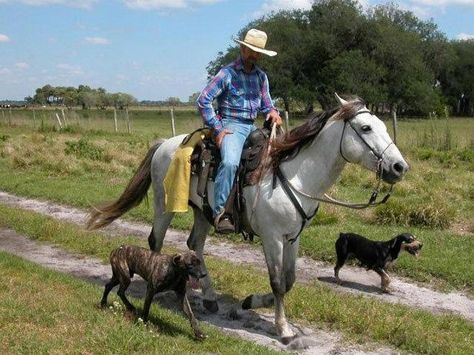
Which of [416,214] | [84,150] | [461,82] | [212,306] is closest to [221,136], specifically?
[212,306]

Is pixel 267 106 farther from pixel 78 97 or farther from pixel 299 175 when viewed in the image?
pixel 78 97

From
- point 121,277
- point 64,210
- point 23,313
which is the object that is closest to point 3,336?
point 23,313

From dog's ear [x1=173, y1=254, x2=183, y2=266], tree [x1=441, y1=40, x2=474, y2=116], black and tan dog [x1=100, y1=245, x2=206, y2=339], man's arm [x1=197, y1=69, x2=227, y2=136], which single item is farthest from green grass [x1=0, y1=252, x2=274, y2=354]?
tree [x1=441, y1=40, x2=474, y2=116]

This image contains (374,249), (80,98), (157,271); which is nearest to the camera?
(157,271)

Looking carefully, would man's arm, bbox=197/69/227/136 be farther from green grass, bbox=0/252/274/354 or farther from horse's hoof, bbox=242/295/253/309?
green grass, bbox=0/252/274/354

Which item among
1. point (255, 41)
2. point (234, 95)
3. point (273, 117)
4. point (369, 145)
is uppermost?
point (255, 41)

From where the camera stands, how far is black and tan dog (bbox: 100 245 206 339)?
5.07 m

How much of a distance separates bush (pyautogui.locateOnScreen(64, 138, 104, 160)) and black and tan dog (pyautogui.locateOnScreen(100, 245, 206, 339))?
41.9 feet

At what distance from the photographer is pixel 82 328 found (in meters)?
5.00

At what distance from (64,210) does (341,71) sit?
43670 millimetres

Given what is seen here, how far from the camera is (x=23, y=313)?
530 centimetres

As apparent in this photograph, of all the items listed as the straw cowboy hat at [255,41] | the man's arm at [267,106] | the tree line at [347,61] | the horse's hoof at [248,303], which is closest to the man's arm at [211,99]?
the straw cowboy hat at [255,41]

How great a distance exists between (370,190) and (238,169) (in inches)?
342

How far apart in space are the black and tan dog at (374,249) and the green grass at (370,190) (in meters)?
0.56
